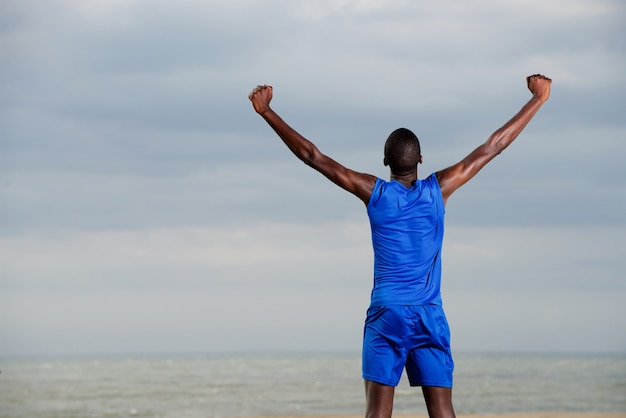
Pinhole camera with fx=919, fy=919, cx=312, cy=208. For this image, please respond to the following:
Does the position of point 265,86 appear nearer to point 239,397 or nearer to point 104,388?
point 239,397

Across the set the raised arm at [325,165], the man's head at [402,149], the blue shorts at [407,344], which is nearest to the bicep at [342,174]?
the raised arm at [325,165]

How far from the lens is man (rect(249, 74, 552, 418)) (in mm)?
4562

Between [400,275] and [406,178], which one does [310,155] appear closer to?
[406,178]

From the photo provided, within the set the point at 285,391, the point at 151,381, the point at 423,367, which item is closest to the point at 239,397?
the point at 285,391

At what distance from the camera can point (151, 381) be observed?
90.8ft

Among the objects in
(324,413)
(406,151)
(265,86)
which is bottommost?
(324,413)

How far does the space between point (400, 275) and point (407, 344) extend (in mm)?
352

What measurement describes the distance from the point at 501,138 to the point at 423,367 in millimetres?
1292

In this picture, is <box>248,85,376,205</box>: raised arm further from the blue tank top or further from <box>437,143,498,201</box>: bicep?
<box>437,143,498,201</box>: bicep

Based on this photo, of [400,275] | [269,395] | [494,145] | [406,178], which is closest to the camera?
[400,275]

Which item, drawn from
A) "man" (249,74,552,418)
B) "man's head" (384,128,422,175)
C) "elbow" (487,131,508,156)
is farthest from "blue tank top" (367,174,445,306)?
"elbow" (487,131,508,156)

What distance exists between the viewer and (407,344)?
4605mm

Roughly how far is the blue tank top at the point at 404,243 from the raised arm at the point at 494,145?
0.17 meters

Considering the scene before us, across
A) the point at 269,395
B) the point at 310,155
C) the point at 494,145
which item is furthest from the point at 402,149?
the point at 269,395
